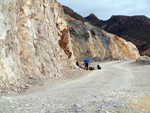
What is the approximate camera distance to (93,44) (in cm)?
4066

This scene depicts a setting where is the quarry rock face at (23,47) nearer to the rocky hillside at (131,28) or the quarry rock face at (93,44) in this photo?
the quarry rock face at (93,44)

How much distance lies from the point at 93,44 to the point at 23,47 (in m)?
32.8

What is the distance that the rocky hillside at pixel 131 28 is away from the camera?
92688mm

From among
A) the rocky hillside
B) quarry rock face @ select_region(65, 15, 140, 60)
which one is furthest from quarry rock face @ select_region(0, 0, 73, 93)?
the rocky hillside

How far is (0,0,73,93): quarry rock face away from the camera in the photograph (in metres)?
6.60

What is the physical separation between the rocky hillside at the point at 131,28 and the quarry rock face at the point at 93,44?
41.8m

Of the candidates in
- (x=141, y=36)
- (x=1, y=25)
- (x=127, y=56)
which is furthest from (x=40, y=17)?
(x=141, y=36)

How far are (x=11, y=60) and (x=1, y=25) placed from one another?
170cm

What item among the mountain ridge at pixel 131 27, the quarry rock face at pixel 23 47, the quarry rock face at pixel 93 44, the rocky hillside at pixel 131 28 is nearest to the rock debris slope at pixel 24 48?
the quarry rock face at pixel 23 47

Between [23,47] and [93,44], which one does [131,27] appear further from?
[23,47]

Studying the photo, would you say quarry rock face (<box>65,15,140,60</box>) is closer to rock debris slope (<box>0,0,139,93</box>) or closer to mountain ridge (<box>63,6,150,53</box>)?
rock debris slope (<box>0,0,139,93</box>)

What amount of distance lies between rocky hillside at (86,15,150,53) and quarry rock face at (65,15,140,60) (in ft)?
137

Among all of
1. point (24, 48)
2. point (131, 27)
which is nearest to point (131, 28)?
point (131, 27)

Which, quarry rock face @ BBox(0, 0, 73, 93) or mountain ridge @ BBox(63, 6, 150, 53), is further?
mountain ridge @ BBox(63, 6, 150, 53)
